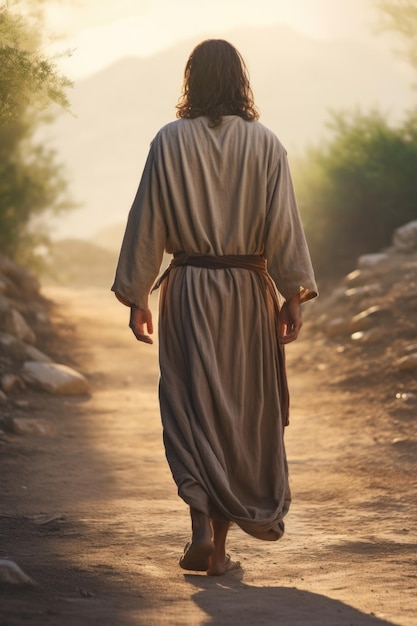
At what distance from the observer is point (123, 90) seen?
153 m

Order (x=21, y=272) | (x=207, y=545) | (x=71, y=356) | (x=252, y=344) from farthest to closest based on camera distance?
(x=21, y=272), (x=71, y=356), (x=252, y=344), (x=207, y=545)

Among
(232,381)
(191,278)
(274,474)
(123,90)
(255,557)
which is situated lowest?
(255,557)

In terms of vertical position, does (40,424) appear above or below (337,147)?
below

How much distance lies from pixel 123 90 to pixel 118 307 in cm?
14026

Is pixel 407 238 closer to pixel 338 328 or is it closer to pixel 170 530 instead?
pixel 338 328

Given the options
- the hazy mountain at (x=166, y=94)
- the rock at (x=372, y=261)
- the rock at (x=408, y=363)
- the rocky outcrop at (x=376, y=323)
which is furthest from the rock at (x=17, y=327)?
the hazy mountain at (x=166, y=94)

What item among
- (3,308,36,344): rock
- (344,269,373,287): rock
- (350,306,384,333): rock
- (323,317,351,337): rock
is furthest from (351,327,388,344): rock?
(3,308,36,344): rock

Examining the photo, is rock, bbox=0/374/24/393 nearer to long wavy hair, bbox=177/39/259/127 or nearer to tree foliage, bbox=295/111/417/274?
long wavy hair, bbox=177/39/259/127

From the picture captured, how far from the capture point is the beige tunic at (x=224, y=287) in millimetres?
4027

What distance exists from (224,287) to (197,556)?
1.04m

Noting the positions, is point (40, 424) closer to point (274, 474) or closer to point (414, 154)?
point (274, 474)

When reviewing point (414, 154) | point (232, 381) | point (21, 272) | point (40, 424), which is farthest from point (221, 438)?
point (414, 154)

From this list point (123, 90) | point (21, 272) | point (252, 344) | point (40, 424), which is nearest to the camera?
point (252, 344)

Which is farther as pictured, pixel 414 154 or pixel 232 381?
pixel 414 154
